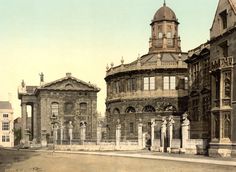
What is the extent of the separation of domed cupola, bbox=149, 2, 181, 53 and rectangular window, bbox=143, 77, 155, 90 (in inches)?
360

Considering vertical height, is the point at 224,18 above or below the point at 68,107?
above

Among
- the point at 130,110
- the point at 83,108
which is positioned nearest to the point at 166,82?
the point at 130,110

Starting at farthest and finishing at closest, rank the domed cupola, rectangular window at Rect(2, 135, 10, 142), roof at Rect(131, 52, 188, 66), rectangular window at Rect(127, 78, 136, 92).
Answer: rectangular window at Rect(2, 135, 10, 142)
the domed cupola
rectangular window at Rect(127, 78, 136, 92)
roof at Rect(131, 52, 188, 66)

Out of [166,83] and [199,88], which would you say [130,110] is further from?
[199,88]

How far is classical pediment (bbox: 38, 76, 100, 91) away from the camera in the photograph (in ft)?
250

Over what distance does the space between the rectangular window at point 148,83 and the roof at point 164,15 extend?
13092 millimetres

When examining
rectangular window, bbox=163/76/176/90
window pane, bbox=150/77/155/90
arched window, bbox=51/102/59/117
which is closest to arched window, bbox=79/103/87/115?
arched window, bbox=51/102/59/117

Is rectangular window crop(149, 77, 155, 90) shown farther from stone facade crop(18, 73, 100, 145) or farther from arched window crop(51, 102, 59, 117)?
arched window crop(51, 102, 59, 117)

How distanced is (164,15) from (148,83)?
14.4 metres

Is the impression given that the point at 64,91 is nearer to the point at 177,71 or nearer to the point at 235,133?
the point at 177,71

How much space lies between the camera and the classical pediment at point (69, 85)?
76.1 meters

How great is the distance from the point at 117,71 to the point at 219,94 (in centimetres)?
3436

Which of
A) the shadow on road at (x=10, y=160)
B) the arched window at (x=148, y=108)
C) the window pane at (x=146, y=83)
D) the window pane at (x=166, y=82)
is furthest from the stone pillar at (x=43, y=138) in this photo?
the shadow on road at (x=10, y=160)

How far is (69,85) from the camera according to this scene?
7688 centimetres
